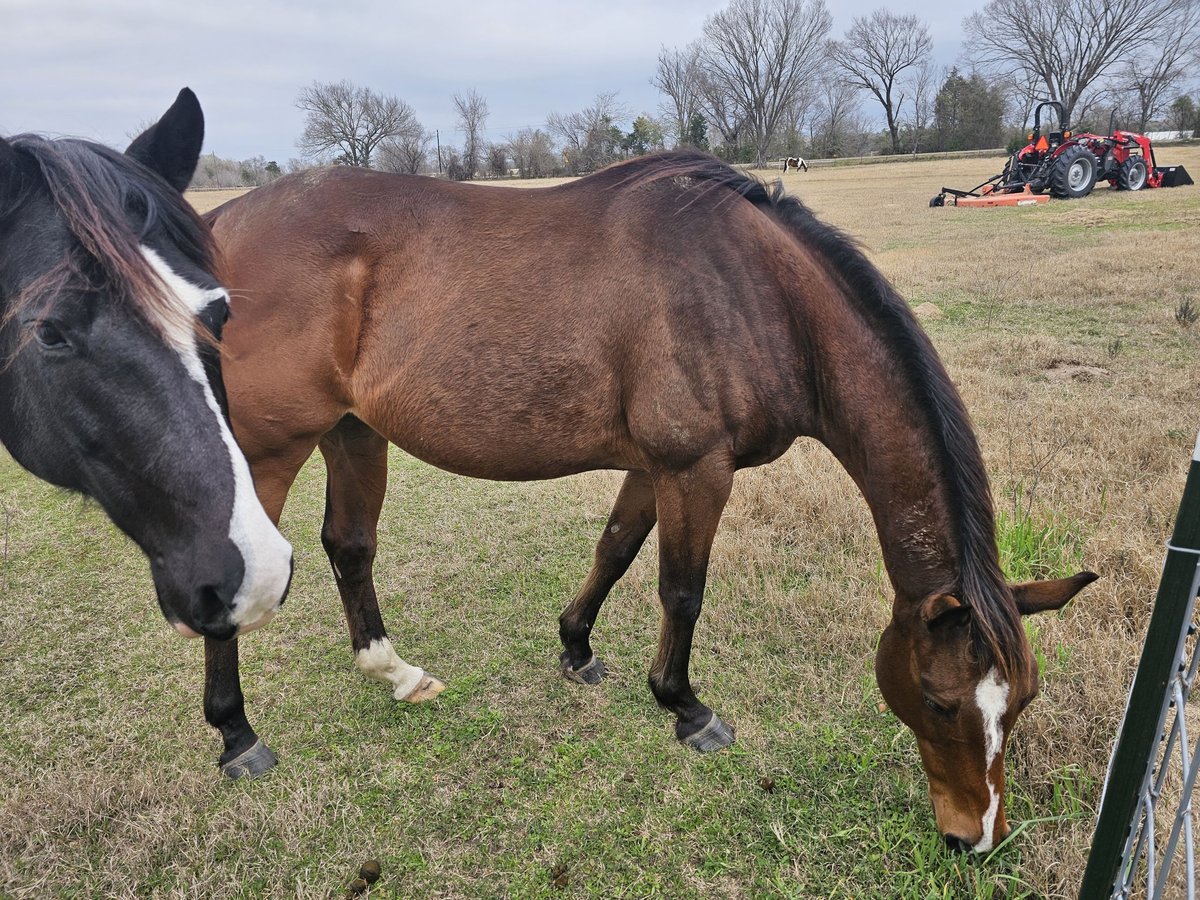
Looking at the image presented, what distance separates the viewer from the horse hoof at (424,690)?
10.2ft

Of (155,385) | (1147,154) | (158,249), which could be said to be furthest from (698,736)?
(1147,154)

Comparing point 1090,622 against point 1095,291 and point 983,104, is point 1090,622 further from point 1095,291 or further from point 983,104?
point 983,104

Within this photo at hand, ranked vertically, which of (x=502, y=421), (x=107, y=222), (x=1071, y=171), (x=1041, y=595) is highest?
(x=1071, y=171)

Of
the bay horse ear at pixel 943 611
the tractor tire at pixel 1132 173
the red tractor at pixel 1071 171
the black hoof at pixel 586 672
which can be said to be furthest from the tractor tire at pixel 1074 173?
the bay horse ear at pixel 943 611

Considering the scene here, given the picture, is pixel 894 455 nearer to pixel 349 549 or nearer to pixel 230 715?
pixel 349 549

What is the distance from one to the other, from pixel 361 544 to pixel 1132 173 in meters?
24.9

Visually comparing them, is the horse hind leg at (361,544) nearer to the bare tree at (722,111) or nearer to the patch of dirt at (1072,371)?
the patch of dirt at (1072,371)

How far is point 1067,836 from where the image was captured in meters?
2.08

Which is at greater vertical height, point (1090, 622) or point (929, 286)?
point (929, 286)

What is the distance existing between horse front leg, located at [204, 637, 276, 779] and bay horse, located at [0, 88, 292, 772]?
135 cm

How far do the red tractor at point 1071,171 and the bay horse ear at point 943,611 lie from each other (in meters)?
21.0

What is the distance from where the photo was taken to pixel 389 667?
123 inches

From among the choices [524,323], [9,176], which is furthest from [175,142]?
[524,323]

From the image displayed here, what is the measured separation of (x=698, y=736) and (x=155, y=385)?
230 cm
